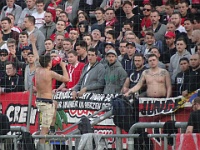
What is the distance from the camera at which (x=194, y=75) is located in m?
12.3

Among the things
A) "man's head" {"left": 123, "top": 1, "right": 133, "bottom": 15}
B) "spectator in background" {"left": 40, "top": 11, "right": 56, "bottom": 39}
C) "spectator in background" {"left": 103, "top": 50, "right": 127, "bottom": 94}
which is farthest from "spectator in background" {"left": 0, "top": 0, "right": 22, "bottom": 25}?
"spectator in background" {"left": 103, "top": 50, "right": 127, "bottom": 94}

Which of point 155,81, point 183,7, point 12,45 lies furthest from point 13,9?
point 155,81

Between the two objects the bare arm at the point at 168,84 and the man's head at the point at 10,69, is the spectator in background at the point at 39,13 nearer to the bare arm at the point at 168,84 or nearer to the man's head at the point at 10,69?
the man's head at the point at 10,69

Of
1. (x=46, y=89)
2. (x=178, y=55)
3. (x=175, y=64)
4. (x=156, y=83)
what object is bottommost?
(x=46, y=89)

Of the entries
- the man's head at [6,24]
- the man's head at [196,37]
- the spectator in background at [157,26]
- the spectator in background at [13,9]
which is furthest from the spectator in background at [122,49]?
the spectator in background at [13,9]

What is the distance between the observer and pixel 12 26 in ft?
52.6

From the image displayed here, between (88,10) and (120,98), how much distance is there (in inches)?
169

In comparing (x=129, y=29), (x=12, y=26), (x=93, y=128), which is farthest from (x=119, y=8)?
(x=93, y=128)

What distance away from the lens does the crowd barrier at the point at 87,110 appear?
39.5 ft

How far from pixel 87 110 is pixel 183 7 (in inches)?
103

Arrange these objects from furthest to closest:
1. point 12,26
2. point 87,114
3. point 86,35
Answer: point 12,26 → point 86,35 → point 87,114

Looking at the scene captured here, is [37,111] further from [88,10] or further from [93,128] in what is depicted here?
[88,10]

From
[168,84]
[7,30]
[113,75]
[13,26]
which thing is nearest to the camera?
[168,84]

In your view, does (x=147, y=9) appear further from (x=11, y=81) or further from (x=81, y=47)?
(x=11, y=81)
